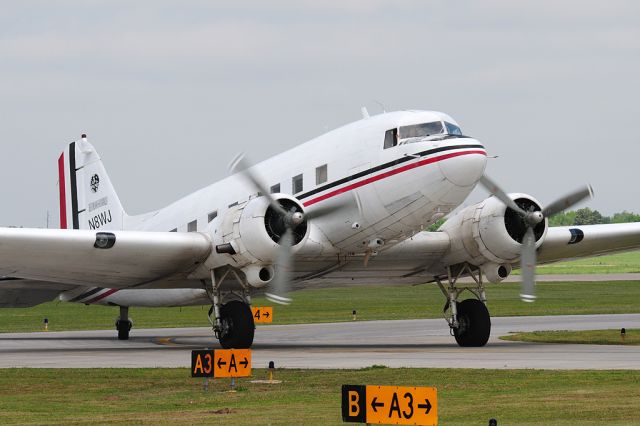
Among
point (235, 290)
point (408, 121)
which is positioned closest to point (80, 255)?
point (235, 290)

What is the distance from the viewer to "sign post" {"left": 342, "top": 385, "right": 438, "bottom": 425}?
448 inches

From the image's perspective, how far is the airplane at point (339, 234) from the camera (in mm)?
25984

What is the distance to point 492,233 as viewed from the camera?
27.9m

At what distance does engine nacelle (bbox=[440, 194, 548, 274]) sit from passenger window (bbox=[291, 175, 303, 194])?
4.28m

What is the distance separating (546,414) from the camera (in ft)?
50.5

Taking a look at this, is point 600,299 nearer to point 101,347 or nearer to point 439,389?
point 101,347

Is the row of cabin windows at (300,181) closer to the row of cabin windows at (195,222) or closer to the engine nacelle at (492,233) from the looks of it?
the row of cabin windows at (195,222)

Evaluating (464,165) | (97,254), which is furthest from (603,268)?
(97,254)

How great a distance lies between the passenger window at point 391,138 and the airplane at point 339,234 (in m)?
0.03

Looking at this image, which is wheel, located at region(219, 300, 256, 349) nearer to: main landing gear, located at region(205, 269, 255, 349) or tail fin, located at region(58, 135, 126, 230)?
main landing gear, located at region(205, 269, 255, 349)

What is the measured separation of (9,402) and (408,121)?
1186 centimetres

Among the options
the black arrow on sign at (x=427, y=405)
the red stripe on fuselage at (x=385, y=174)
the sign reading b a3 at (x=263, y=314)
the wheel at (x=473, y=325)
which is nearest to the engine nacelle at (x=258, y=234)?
the red stripe on fuselage at (x=385, y=174)

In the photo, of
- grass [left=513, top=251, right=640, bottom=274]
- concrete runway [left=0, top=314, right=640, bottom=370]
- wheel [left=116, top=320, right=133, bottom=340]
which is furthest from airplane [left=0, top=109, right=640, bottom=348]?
grass [left=513, top=251, right=640, bottom=274]

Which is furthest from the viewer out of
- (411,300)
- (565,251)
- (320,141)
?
(411,300)
